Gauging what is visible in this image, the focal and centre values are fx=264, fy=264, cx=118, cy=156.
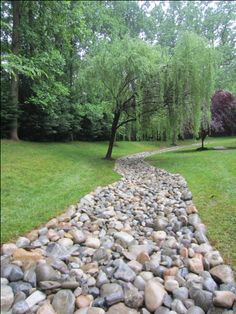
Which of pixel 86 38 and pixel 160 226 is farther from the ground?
pixel 86 38

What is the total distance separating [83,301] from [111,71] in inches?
265

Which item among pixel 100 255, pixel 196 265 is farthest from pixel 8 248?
pixel 196 265

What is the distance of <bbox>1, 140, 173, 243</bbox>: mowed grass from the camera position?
339cm

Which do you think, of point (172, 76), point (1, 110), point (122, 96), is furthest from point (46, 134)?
point (172, 76)

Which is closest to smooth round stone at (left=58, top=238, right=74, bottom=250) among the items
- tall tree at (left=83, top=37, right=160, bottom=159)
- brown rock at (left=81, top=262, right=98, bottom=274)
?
brown rock at (left=81, top=262, right=98, bottom=274)

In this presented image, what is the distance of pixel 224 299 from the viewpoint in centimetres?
194

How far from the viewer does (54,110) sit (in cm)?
934

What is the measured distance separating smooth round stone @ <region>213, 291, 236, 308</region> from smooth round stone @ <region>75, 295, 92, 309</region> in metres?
0.96

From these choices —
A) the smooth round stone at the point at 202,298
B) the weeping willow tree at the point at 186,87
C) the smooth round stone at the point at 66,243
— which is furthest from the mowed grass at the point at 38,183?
the weeping willow tree at the point at 186,87

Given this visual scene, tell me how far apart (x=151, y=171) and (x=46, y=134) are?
158 inches

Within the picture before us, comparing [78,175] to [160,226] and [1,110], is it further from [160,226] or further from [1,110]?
[1,110]

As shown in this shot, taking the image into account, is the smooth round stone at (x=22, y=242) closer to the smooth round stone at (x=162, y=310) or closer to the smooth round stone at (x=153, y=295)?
the smooth round stone at (x=153, y=295)

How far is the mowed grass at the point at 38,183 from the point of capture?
339cm

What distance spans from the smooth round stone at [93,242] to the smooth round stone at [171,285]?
3.23 ft
